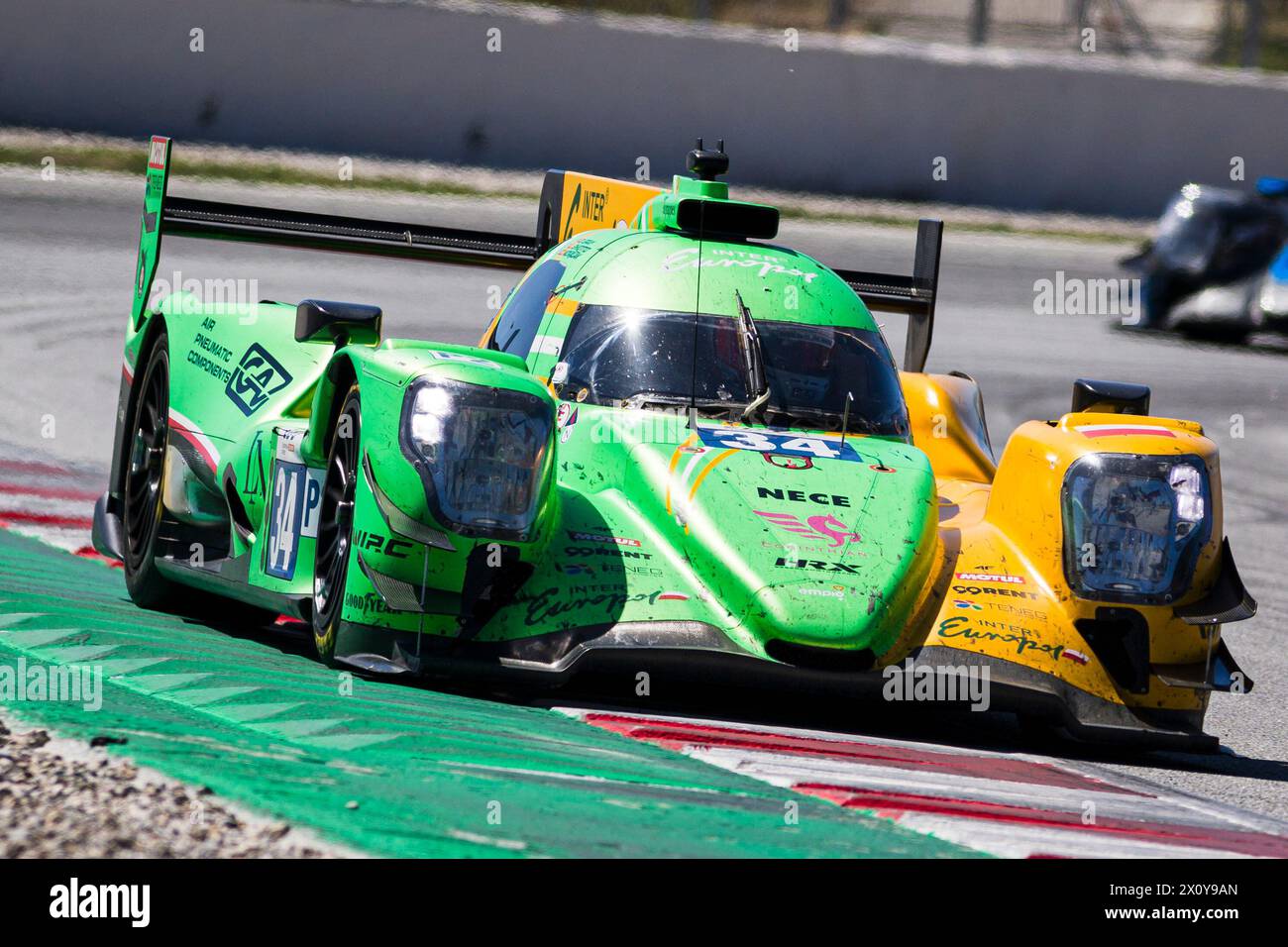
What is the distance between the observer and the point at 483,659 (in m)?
5.40

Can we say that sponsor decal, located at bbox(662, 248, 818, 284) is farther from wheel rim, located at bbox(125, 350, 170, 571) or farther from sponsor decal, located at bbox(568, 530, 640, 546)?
wheel rim, located at bbox(125, 350, 170, 571)

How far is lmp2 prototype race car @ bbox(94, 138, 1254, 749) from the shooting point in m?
5.36

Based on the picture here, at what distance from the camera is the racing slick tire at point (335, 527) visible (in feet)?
18.3

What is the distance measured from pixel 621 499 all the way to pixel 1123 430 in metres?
1.59

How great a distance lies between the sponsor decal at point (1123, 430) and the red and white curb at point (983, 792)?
1041mm

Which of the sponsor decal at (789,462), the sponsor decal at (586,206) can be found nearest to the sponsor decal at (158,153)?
the sponsor decal at (586,206)

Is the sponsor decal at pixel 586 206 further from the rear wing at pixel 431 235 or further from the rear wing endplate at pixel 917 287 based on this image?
the rear wing endplate at pixel 917 287

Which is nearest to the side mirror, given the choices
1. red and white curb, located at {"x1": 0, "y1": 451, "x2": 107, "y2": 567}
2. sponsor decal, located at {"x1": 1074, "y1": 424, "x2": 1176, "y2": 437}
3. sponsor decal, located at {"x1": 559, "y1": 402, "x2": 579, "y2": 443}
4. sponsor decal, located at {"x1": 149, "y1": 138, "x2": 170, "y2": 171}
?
sponsor decal, located at {"x1": 1074, "y1": 424, "x2": 1176, "y2": 437}

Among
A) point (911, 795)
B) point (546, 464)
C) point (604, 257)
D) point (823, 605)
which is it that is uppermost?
point (604, 257)

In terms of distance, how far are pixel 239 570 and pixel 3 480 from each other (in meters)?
4.55

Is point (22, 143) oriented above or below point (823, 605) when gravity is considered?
above
